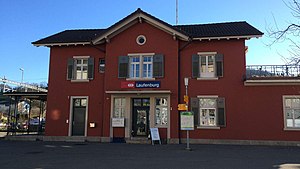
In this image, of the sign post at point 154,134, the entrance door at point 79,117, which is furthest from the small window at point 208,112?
the entrance door at point 79,117

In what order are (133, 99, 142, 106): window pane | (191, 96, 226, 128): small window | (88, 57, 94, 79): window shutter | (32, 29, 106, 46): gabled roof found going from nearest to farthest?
(191, 96, 226, 128): small window
(133, 99, 142, 106): window pane
(88, 57, 94, 79): window shutter
(32, 29, 106, 46): gabled roof

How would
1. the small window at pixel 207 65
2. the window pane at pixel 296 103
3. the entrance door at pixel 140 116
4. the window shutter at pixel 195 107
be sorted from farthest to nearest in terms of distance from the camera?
1. the entrance door at pixel 140 116
2. the small window at pixel 207 65
3. the window shutter at pixel 195 107
4. the window pane at pixel 296 103

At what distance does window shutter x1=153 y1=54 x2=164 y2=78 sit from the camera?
18.3 meters

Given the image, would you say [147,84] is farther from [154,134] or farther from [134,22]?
[134,22]

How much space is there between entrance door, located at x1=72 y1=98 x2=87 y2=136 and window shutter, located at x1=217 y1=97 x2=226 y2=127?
8.77 meters

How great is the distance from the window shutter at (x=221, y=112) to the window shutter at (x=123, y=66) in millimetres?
6034

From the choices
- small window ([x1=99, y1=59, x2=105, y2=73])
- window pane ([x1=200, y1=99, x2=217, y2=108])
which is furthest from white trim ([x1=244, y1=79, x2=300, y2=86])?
small window ([x1=99, y1=59, x2=105, y2=73])

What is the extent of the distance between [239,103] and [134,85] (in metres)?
6.50

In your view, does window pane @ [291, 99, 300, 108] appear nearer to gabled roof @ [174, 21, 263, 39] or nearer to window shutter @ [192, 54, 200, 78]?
gabled roof @ [174, 21, 263, 39]

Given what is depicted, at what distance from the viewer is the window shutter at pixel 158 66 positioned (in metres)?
18.3

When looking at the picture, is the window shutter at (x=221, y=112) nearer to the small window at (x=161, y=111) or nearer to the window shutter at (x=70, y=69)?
the small window at (x=161, y=111)

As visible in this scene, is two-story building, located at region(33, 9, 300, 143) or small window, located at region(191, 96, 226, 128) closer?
two-story building, located at region(33, 9, 300, 143)

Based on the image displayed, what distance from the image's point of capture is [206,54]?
18.3 m

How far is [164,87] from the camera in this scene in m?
18.2
